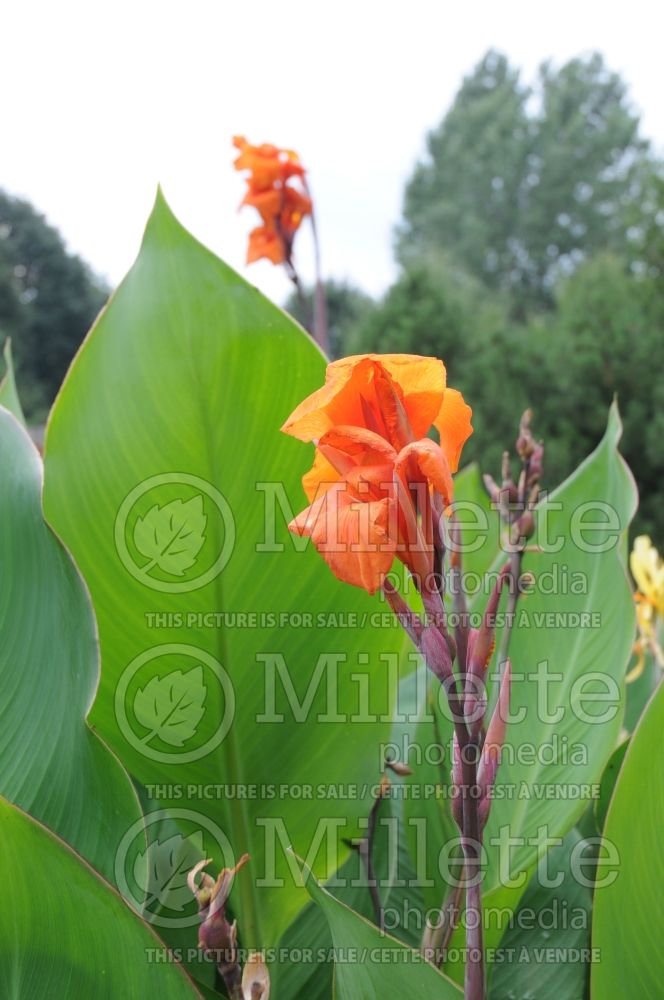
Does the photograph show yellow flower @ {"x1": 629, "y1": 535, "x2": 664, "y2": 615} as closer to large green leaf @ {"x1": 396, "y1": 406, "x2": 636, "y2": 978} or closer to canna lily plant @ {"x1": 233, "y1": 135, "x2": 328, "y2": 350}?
large green leaf @ {"x1": 396, "y1": 406, "x2": 636, "y2": 978}

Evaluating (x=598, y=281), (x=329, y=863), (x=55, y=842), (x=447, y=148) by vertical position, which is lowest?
(x=329, y=863)

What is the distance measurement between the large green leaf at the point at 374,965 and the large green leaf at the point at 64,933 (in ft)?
0.27

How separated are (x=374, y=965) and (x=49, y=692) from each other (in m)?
0.23

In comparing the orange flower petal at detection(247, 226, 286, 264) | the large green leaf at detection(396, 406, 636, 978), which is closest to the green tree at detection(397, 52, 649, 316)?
the orange flower petal at detection(247, 226, 286, 264)

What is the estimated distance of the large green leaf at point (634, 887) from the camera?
42 centimetres

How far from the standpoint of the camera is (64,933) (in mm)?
381

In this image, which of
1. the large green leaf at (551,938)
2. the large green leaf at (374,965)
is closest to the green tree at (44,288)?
the large green leaf at (551,938)

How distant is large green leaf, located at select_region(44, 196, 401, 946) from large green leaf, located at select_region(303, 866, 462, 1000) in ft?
0.44

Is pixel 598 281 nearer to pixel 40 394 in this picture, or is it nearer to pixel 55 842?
pixel 55 842

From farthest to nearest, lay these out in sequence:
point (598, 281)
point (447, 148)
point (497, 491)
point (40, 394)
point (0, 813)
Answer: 1. point (447, 148)
2. point (40, 394)
3. point (598, 281)
4. point (497, 491)
5. point (0, 813)

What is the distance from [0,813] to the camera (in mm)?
360

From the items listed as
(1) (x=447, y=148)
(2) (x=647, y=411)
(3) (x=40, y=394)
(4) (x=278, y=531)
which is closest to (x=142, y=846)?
(4) (x=278, y=531)

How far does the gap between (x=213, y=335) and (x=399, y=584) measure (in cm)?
21

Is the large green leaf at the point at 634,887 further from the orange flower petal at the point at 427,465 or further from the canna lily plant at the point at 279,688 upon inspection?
the orange flower petal at the point at 427,465
